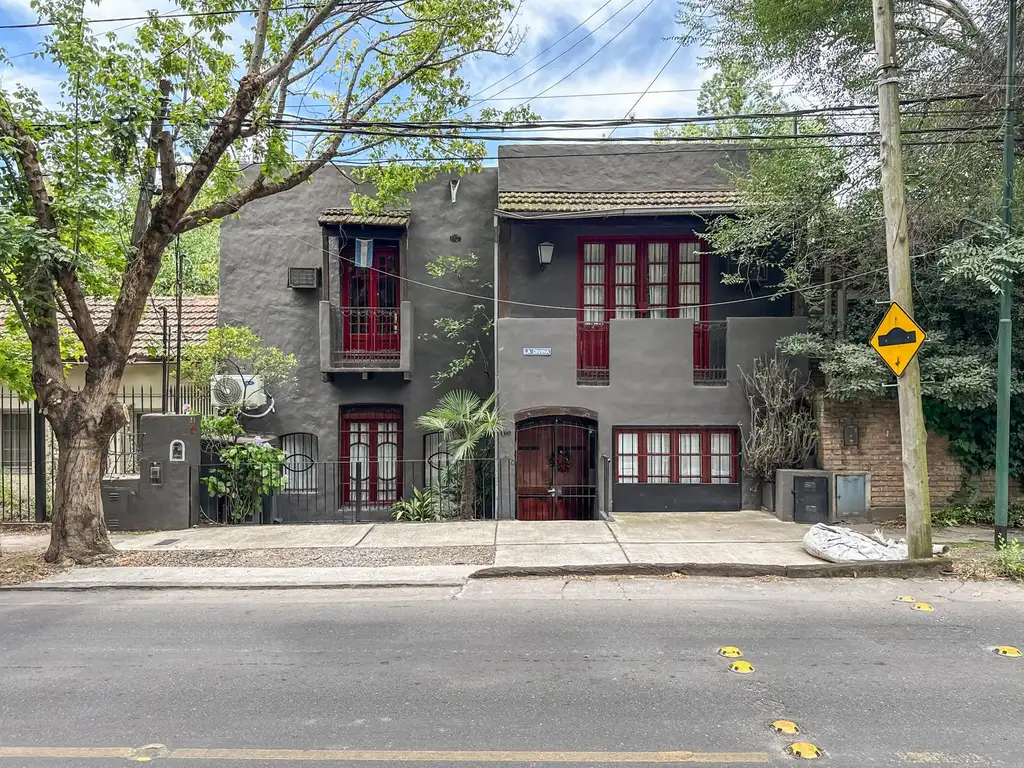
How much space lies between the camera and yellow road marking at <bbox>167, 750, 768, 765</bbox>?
12.0ft

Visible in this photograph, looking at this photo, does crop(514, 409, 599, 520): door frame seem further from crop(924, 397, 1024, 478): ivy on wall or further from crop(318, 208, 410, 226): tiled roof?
crop(924, 397, 1024, 478): ivy on wall

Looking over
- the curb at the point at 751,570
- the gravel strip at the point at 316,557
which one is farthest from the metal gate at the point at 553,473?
the curb at the point at 751,570

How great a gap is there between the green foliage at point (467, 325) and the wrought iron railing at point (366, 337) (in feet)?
2.30

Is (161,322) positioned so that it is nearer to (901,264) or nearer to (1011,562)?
(901,264)

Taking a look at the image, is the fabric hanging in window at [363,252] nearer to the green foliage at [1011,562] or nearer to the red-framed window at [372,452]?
the red-framed window at [372,452]

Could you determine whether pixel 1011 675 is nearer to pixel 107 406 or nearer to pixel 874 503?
Result: pixel 874 503

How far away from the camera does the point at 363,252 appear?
12961 millimetres

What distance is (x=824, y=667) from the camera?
16.0 ft

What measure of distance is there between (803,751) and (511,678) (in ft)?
6.29

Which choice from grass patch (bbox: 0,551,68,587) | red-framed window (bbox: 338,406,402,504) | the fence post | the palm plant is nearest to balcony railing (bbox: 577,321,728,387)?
the palm plant

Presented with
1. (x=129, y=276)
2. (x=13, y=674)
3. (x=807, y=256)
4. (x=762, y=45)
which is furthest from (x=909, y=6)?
(x=13, y=674)

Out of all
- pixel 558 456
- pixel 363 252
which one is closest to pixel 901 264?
pixel 558 456

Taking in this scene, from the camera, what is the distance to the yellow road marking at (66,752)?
12.3 feet

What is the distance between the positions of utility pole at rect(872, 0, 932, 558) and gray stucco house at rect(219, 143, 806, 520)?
3.72m
